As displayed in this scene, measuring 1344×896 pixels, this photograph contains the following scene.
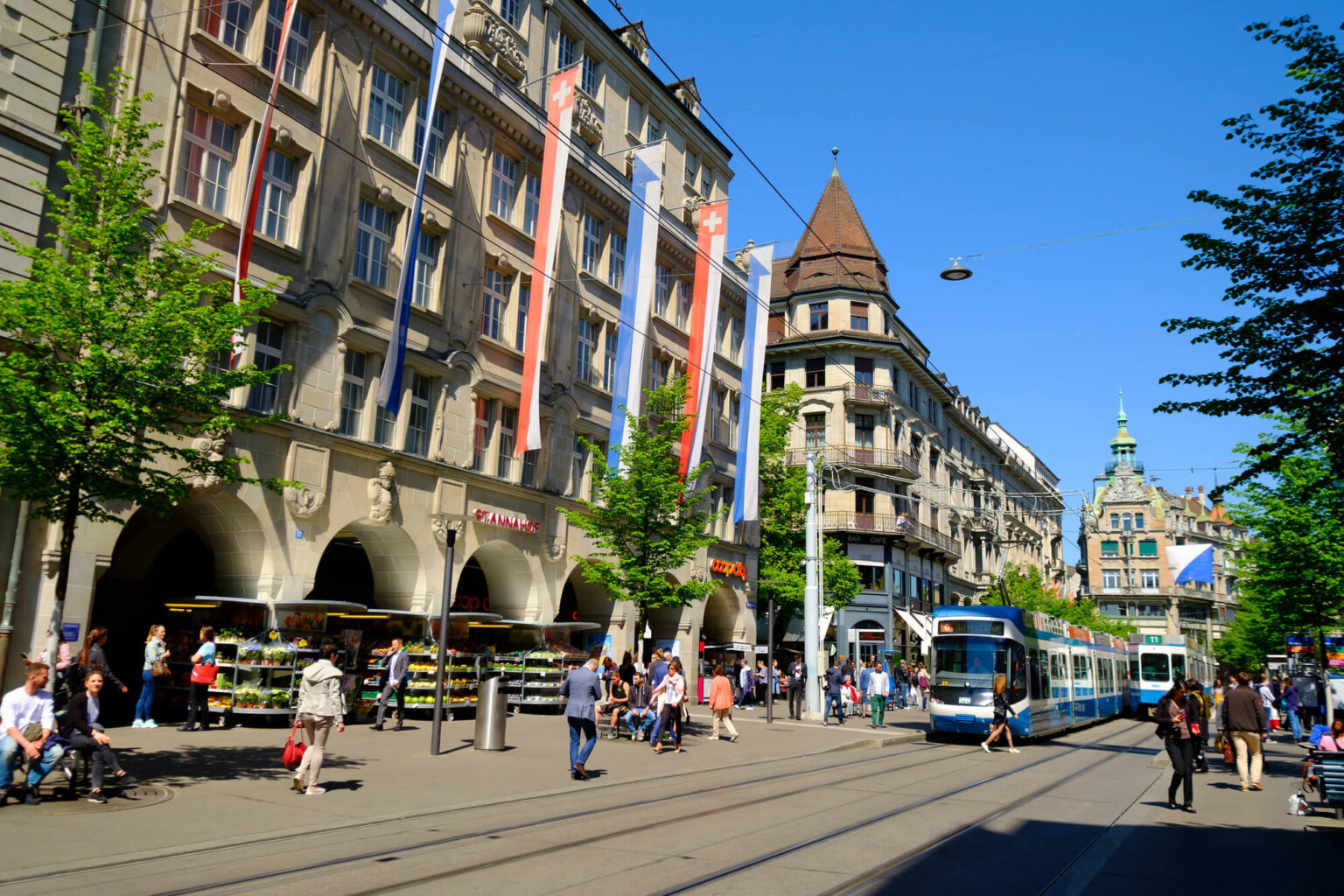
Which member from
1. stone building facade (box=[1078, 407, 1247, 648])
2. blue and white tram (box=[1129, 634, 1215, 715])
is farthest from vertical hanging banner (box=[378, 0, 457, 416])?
stone building facade (box=[1078, 407, 1247, 648])

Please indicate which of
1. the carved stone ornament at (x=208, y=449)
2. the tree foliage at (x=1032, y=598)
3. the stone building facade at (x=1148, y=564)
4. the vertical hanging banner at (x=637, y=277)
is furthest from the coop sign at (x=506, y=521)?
the stone building facade at (x=1148, y=564)

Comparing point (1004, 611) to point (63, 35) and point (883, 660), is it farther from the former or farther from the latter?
point (883, 660)

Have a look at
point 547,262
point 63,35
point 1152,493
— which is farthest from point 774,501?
point 1152,493

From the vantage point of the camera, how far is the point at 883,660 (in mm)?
53062

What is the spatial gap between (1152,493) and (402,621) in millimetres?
111176

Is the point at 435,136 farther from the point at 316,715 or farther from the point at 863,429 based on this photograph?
the point at 863,429

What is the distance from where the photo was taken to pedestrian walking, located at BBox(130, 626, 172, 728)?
16.1m

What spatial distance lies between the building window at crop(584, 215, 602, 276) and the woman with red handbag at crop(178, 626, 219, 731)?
54.0 feet

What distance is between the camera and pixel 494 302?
26.5 metres

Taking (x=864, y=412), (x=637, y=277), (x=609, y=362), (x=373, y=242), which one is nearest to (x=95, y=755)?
(x=373, y=242)

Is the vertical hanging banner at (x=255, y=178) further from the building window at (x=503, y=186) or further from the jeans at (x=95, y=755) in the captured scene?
the jeans at (x=95, y=755)

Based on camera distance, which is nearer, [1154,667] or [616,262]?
[616,262]

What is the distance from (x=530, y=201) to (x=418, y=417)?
25.0 feet

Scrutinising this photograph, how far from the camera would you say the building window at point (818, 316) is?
188 feet
